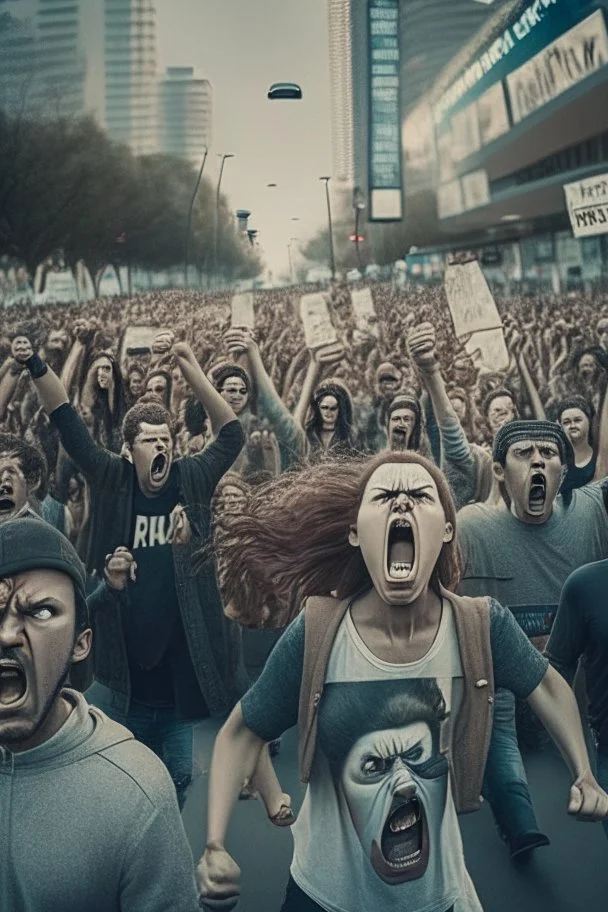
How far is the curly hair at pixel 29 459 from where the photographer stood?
3.15 meters

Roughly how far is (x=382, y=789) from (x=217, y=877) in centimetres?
55

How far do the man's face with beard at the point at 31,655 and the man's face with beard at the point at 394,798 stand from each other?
90cm

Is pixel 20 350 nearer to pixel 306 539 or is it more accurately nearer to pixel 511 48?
pixel 306 539

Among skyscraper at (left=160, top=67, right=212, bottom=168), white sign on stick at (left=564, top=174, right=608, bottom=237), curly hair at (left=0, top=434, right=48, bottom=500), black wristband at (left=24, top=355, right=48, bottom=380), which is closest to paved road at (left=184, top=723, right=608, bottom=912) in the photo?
curly hair at (left=0, top=434, right=48, bottom=500)

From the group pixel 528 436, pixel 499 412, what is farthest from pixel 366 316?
pixel 528 436

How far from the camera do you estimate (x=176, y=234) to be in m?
3.25

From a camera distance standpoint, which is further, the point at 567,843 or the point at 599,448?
the point at 599,448

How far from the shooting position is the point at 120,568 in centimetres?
316

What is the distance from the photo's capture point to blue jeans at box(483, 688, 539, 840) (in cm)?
312

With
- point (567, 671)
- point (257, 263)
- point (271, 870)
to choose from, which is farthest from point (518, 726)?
point (257, 263)

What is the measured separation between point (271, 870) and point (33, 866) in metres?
0.76

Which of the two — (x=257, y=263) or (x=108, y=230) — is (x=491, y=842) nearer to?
(x=257, y=263)

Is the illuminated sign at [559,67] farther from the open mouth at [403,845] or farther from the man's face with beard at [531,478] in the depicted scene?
the open mouth at [403,845]

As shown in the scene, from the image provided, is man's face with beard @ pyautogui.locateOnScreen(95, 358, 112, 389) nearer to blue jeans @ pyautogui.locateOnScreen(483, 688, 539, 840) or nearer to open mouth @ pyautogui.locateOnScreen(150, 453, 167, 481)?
open mouth @ pyautogui.locateOnScreen(150, 453, 167, 481)
